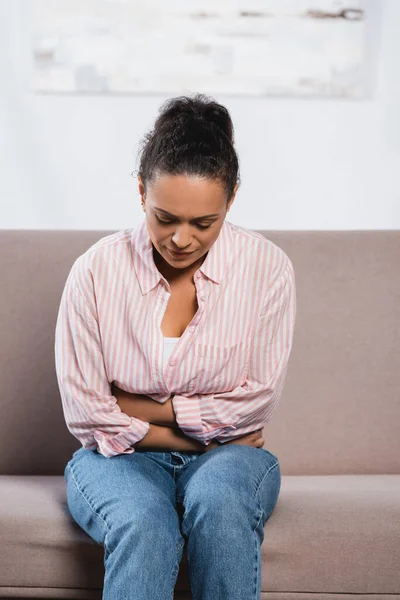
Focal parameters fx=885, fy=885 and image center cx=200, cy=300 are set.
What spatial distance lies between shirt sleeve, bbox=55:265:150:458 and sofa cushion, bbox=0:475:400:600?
0.17m

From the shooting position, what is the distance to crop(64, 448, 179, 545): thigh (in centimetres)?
141

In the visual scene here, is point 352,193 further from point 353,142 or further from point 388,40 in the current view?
point 388,40

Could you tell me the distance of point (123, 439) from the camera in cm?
161

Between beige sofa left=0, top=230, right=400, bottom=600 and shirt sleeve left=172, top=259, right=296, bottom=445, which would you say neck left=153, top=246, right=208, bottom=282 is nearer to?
shirt sleeve left=172, top=259, right=296, bottom=445

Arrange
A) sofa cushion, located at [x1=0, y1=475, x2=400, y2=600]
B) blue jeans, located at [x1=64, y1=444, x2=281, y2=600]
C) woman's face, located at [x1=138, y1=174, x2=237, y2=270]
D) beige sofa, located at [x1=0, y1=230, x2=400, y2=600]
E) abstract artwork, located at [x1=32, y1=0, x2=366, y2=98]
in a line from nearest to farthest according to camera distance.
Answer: blue jeans, located at [x1=64, y1=444, x2=281, y2=600] → woman's face, located at [x1=138, y1=174, x2=237, y2=270] → sofa cushion, located at [x1=0, y1=475, x2=400, y2=600] → beige sofa, located at [x1=0, y1=230, x2=400, y2=600] → abstract artwork, located at [x1=32, y1=0, x2=366, y2=98]

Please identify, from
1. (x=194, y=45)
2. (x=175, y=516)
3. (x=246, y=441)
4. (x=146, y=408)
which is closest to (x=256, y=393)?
(x=246, y=441)

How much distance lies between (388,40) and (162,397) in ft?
5.59

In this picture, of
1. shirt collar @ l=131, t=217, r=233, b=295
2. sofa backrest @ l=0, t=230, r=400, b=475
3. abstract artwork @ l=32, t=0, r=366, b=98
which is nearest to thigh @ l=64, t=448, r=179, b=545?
shirt collar @ l=131, t=217, r=233, b=295

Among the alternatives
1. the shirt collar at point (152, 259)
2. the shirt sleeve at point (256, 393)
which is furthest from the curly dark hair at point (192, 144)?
the shirt sleeve at point (256, 393)

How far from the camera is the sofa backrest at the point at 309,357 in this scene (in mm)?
2076

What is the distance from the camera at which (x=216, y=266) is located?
1685mm

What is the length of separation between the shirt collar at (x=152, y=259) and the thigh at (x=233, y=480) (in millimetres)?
328

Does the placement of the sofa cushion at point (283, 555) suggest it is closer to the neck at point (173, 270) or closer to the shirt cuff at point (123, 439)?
the shirt cuff at point (123, 439)

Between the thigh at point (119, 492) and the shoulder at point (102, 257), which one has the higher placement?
the shoulder at point (102, 257)
